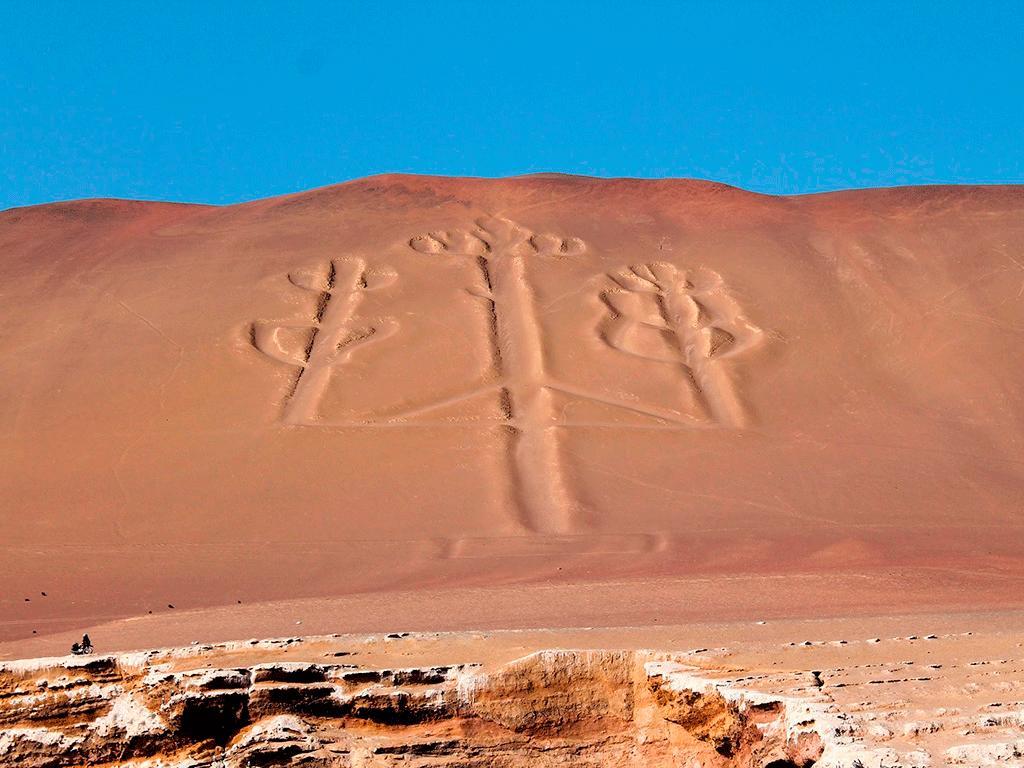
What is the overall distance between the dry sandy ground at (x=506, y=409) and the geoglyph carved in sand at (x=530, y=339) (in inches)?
3.4

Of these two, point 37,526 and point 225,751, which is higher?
point 37,526

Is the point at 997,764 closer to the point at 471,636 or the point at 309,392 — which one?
the point at 471,636

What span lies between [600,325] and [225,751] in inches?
850

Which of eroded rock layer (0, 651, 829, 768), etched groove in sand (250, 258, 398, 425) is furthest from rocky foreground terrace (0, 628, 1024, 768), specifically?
etched groove in sand (250, 258, 398, 425)

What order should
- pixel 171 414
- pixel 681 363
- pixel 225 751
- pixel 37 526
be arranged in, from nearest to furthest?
pixel 225 751, pixel 37 526, pixel 171 414, pixel 681 363

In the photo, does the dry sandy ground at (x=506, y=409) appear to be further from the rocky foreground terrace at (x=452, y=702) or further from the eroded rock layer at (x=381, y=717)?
the eroded rock layer at (x=381, y=717)

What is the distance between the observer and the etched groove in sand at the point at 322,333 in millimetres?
24453

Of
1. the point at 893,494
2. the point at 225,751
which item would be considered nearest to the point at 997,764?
the point at 225,751

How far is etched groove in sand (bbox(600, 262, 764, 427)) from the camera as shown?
25.2 m

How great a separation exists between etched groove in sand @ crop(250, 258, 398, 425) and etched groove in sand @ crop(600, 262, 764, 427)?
17.2 ft

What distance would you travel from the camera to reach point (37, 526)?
19.5 m

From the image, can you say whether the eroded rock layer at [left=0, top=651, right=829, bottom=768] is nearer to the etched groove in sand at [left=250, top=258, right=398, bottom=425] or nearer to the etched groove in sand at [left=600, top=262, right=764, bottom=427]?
the etched groove in sand at [left=250, top=258, right=398, bottom=425]

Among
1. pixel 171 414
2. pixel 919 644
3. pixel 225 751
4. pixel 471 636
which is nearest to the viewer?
pixel 225 751

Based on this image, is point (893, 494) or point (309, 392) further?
point (309, 392)
